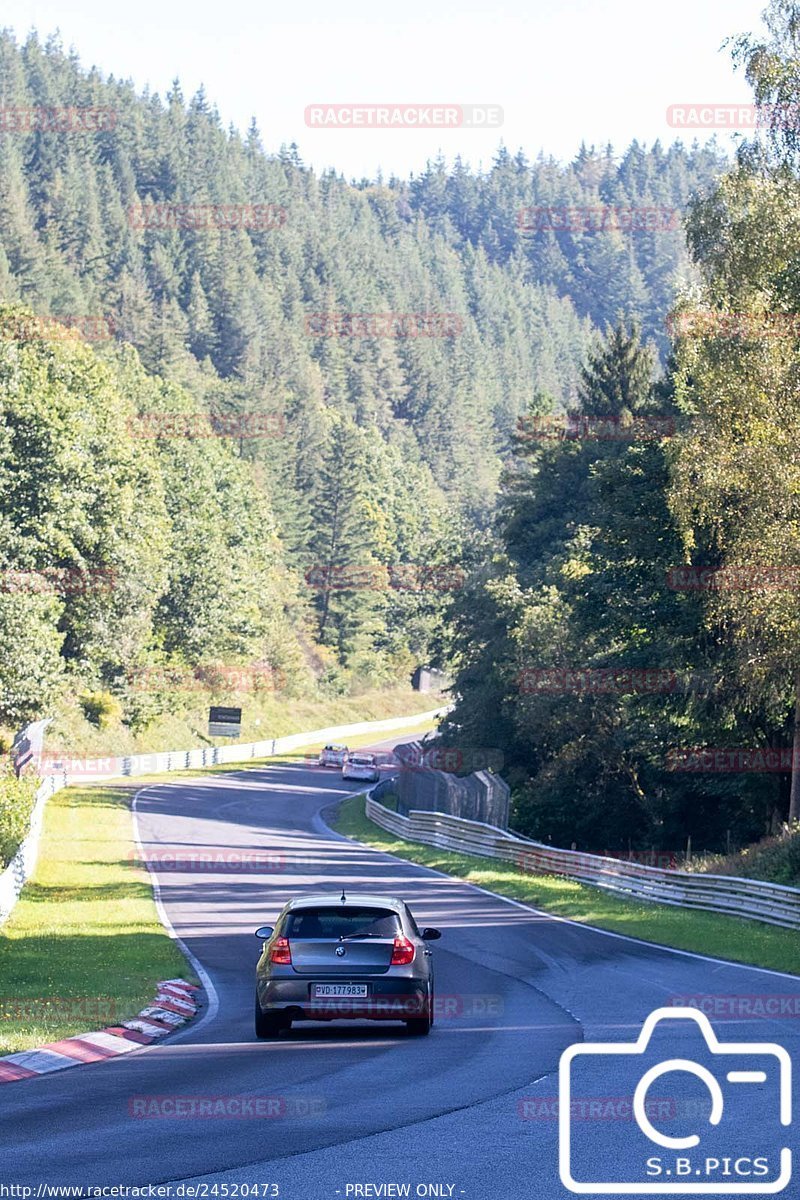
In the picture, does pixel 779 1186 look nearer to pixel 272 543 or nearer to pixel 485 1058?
pixel 485 1058

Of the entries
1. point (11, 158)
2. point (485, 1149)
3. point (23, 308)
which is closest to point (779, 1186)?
point (485, 1149)

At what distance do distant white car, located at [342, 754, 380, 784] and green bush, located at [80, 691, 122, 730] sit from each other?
12.9m

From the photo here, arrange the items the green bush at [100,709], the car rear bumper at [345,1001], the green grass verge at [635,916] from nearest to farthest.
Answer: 1. the car rear bumper at [345,1001]
2. the green grass verge at [635,916]
3. the green bush at [100,709]

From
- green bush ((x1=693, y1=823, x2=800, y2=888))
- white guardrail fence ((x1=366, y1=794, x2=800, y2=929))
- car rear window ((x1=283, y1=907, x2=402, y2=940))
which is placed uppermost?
car rear window ((x1=283, y1=907, x2=402, y2=940))

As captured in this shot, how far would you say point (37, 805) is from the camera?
44.2m

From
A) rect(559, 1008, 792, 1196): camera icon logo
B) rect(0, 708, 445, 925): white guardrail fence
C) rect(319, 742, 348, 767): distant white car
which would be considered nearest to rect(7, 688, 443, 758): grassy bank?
rect(0, 708, 445, 925): white guardrail fence

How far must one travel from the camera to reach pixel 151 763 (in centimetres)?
8181

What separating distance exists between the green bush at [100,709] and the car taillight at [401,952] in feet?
224

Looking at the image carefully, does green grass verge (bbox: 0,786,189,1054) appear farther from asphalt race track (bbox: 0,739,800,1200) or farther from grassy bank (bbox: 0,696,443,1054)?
asphalt race track (bbox: 0,739,800,1200)

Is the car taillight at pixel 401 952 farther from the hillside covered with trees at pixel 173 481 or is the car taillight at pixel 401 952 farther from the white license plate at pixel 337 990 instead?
the hillside covered with trees at pixel 173 481

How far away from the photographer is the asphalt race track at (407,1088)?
8.24 metres

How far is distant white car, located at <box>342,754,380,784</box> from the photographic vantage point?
79.6 metres

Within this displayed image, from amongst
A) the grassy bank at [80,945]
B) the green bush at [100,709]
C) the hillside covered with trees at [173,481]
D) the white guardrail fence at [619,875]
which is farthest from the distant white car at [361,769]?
the grassy bank at [80,945]

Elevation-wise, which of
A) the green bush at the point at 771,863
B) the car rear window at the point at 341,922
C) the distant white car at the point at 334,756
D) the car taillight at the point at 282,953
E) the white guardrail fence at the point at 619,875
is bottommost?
the distant white car at the point at 334,756
